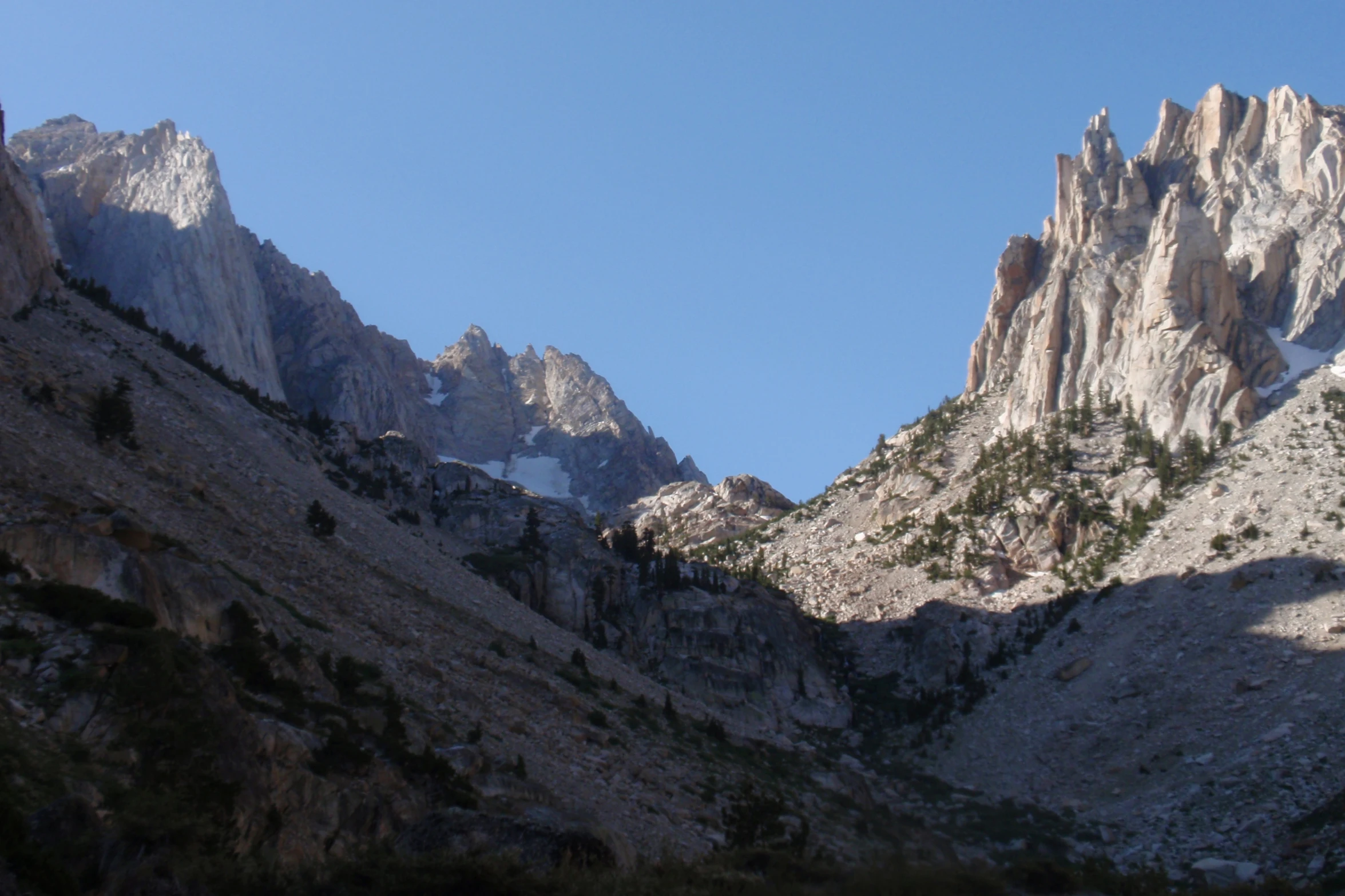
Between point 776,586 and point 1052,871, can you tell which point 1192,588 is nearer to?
point 776,586

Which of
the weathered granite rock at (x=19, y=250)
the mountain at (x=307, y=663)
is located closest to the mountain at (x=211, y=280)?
the weathered granite rock at (x=19, y=250)

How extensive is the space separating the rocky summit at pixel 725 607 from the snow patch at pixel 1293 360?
0.30 metres

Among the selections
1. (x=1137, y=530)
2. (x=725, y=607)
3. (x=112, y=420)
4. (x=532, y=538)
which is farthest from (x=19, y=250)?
(x=1137, y=530)

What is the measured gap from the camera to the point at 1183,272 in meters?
81.6

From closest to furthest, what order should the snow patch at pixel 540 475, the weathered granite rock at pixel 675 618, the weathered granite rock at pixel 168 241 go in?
the weathered granite rock at pixel 675 618 < the weathered granite rock at pixel 168 241 < the snow patch at pixel 540 475

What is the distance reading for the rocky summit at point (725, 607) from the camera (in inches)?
645

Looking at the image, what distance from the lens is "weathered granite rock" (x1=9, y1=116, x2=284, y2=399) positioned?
98.1m

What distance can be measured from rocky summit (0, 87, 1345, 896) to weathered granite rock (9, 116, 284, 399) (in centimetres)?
51

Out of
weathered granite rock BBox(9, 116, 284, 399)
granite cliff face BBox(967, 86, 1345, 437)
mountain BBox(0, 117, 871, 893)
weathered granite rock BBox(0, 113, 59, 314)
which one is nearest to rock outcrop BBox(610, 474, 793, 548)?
granite cliff face BBox(967, 86, 1345, 437)

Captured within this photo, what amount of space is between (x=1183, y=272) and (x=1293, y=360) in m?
11.2

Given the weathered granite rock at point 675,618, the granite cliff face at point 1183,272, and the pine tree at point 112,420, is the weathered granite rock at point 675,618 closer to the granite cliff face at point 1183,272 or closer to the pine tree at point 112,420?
the pine tree at point 112,420

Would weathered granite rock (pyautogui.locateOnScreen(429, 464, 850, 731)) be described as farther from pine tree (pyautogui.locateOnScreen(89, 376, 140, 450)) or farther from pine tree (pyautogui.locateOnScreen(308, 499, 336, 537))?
pine tree (pyautogui.locateOnScreen(89, 376, 140, 450))

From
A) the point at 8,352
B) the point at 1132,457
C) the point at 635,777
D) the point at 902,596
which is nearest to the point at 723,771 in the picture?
the point at 635,777

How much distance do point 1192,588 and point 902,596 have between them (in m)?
21.3
